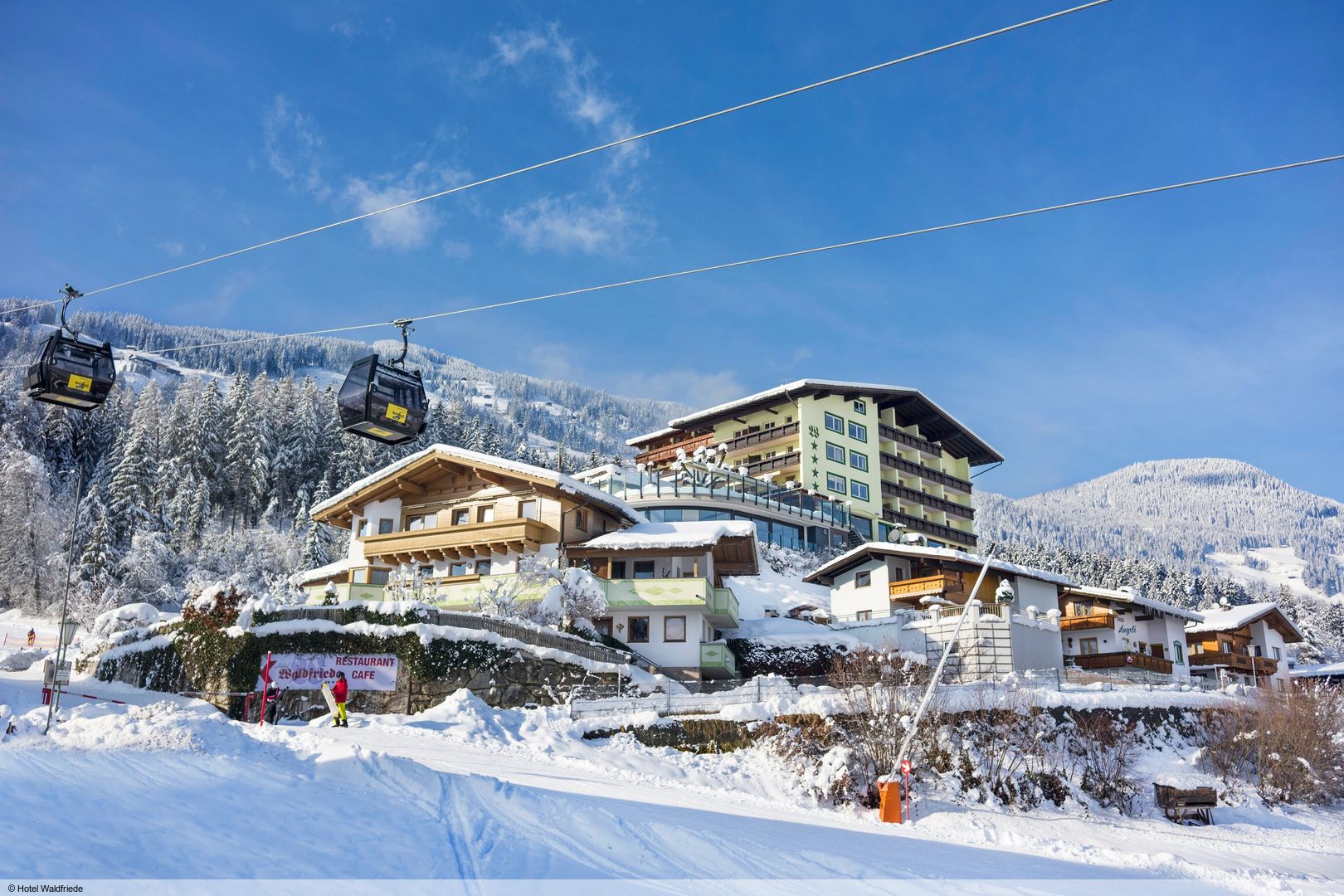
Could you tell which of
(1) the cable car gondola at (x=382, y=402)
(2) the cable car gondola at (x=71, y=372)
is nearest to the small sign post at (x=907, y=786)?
(1) the cable car gondola at (x=382, y=402)

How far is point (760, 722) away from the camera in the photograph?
29.3 metres

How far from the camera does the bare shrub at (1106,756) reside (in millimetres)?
29656

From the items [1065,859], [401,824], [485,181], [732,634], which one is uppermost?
[485,181]

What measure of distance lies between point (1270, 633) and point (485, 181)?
7279cm

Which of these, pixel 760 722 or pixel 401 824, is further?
pixel 760 722

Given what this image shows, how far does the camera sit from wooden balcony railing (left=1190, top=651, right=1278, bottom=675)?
66062 millimetres

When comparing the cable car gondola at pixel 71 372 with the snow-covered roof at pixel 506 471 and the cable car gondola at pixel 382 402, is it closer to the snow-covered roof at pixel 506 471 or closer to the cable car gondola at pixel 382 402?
the cable car gondola at pixel 382 402

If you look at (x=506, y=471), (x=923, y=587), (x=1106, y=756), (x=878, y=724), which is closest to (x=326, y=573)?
(x=506, y=471)

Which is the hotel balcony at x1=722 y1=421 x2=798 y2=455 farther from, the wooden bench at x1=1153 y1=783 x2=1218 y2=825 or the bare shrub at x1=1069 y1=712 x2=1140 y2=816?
the wooden bench at x1=1153 y1=783 x2=1218 y2=825

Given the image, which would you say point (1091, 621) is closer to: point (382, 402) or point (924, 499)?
point (924, 499)

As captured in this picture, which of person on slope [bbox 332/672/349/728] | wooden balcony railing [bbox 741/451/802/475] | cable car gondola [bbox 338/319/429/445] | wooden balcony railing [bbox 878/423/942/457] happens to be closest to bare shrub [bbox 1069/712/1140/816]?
person on slope [bbox 332/672/349/728]

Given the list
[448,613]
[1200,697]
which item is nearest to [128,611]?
[448,613]

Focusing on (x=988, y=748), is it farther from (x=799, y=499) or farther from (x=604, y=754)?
(x=799, y=499)

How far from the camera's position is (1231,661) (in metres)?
66.4
